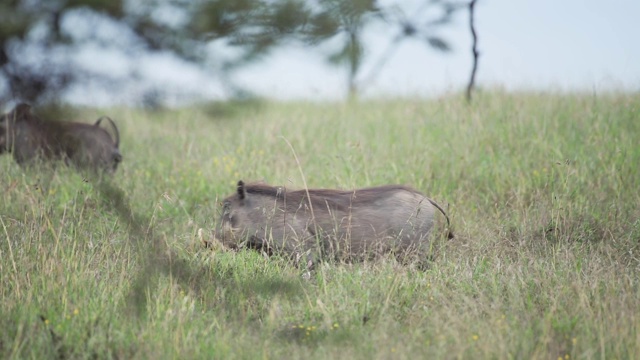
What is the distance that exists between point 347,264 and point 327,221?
0.37 metres

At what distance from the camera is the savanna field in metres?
3.97

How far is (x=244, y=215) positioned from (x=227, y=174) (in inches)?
92.2

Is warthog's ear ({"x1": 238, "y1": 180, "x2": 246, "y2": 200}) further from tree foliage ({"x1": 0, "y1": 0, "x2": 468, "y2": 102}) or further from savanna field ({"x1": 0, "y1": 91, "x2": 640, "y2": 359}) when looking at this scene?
tree foliage ({"x1": 0, "y1": 0, "x2": 468, "y2": 102})

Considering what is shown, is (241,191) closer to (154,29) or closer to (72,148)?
(154,29)

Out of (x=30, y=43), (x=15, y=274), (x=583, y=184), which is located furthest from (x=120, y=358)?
(x=583, y=184)

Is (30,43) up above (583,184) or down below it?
above

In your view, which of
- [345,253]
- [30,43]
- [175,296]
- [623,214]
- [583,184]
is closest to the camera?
[30,43]

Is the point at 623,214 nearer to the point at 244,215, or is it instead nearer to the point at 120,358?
the point at 244,215

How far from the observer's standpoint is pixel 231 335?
163 inches

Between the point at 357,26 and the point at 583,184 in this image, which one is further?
the point at 583,184

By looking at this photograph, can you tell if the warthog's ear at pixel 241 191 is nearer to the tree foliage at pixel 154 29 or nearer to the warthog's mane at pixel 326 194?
the warthog's mane at pixel 326 194

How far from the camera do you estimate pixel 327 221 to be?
5680 millimetres

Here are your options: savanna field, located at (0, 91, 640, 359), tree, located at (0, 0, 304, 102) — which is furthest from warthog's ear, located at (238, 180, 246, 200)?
tree, located at (0, 0, 304, 102)

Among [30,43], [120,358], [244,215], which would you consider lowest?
[120,358]
